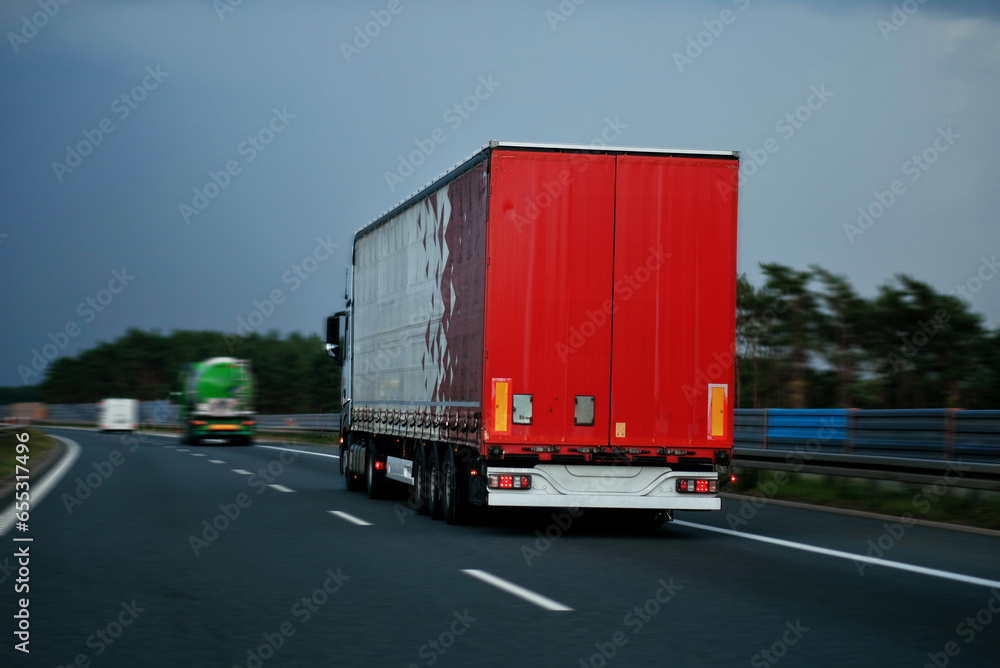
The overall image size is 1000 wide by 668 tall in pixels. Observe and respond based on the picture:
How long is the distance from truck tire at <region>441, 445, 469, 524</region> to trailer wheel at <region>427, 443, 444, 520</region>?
0.58 m

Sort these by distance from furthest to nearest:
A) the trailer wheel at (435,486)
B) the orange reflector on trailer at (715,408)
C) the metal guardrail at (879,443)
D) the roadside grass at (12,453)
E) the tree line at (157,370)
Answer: the tree line at (157,370), the roadside grass at (12,453), the trailer wheel at (435,486), the metal guardrail at (879,443), the orange reflector on trailer at (715,408)

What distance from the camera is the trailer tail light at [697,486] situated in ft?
46.3

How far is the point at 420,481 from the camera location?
1706 cm

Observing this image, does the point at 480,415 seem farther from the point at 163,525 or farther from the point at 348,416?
the point at 348,416

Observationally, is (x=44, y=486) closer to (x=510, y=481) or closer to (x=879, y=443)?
(x=510, y=481)

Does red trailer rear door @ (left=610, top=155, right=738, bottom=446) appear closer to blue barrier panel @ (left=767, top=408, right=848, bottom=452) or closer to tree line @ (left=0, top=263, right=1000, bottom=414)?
blue barrier panel @ (left=767, top=408, right=848, bottom=452)

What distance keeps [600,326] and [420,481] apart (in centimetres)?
426

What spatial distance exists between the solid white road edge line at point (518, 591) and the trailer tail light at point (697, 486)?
3.54 metres

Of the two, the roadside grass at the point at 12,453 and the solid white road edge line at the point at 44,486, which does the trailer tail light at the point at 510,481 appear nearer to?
the solid white road edge line at the point at 44,486

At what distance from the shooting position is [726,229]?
553 inches

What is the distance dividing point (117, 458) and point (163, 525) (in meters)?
19.4

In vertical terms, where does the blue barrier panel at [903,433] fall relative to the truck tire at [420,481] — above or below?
above

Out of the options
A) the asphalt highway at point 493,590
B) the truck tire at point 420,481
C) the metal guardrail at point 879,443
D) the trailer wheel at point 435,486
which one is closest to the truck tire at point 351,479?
the asphalt highway at point 493,590

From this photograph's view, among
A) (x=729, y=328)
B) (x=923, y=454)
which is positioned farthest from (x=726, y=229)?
(x=923, y=454)
